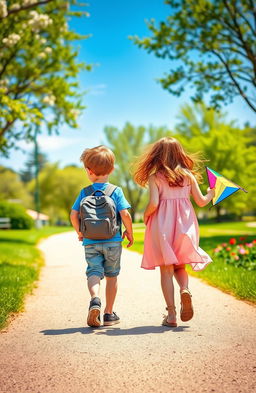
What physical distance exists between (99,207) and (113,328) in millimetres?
1145

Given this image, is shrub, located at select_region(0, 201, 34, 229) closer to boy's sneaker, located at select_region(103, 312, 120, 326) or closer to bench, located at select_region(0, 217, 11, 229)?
bench, located at select_region(0, 217, 11, 229)

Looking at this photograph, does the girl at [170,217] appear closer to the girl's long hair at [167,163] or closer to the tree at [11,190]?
the girl's long hair at [167,163]

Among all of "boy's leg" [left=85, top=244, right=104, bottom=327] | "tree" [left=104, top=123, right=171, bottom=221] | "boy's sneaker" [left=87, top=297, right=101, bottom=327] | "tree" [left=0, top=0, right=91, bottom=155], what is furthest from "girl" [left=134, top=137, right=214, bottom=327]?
"tree" [left=104, top=123, right=171, bottom=221]

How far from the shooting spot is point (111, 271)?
4414 millimetres

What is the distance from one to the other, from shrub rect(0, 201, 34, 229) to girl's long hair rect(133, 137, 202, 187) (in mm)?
29569

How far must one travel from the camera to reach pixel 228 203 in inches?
1396

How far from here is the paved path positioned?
2.76 m

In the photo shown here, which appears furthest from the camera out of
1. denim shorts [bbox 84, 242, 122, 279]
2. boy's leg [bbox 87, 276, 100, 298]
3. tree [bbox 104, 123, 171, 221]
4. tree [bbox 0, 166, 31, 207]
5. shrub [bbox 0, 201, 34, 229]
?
tree [bbox 0, 166, 31, 207]

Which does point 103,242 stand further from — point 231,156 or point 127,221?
point 231,156

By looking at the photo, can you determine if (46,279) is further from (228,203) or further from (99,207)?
(228,203)

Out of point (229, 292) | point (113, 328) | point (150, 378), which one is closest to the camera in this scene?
point (150, 378)

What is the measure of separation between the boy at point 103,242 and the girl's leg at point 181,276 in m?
0.57

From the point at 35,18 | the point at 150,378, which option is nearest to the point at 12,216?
the point at 35,18

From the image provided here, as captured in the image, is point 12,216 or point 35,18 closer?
point 35,18
